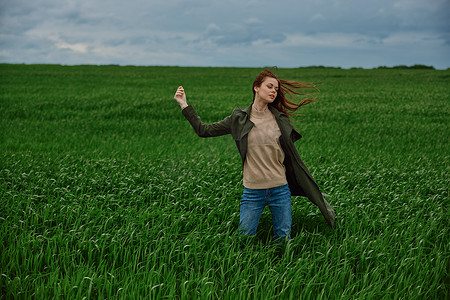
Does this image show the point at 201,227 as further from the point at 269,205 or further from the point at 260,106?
the point at 260,106

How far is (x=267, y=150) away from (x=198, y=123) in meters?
0.88

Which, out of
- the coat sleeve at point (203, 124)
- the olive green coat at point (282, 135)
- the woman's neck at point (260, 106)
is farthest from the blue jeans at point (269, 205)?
the woman's neck at point (260, 106)

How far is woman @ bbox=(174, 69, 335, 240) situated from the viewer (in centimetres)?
401

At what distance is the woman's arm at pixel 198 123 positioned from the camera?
4.18m

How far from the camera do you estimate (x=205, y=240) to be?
4.43m

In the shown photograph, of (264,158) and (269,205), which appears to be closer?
(264,158)

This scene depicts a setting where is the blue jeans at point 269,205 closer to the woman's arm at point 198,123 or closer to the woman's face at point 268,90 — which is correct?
the woman's arm at point 198,123

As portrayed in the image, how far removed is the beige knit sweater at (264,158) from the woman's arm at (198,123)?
36 cm

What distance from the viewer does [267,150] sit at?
13.1 feet

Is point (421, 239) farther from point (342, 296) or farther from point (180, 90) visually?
point (180, 90)

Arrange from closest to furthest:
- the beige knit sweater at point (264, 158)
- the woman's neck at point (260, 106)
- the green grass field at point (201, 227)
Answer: the green grass field at point (201, 227) → the beige knit sweater at point (264, 158) → the woman's neck at point (260, 106)

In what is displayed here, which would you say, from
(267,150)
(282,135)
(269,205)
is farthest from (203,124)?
(269,205)

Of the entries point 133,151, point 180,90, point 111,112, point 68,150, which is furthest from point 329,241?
point 111,112

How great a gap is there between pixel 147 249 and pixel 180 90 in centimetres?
201
